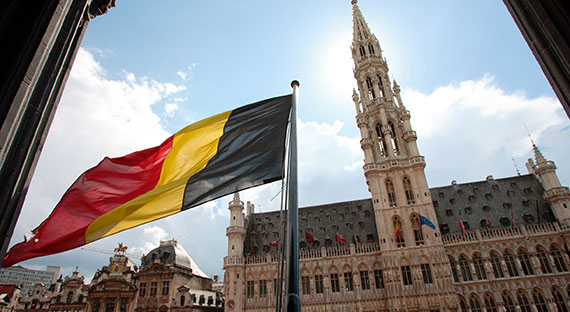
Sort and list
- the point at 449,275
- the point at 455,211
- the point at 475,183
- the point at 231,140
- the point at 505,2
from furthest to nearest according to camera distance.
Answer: the point at 475,183
the point at 455,211
the point at 449,275
the point at 231,140
the point at 505,2

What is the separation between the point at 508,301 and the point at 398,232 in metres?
12.7

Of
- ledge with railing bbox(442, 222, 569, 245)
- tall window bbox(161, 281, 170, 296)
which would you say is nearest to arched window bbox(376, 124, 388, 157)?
ledge with railing bbox(442, 222, 569, 245)

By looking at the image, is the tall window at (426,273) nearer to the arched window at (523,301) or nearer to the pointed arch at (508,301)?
the pointed arch at (508,301)

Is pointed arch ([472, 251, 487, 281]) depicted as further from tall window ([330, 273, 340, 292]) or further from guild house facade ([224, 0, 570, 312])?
tall window ([330, 273, 340, 292])

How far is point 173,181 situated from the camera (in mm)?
7691

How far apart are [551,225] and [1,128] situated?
46375 millimetres

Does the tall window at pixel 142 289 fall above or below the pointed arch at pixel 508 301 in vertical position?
above

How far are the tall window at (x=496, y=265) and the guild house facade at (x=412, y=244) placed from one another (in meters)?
0.11

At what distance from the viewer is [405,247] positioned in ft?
117

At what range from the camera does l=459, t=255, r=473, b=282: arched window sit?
113 ft

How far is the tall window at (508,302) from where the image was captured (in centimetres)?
3212

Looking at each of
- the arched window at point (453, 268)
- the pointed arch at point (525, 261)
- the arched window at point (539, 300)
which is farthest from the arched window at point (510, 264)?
the arched window at point (453, 268)

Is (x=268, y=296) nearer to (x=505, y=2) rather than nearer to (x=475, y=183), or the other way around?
(x=475, y=183)

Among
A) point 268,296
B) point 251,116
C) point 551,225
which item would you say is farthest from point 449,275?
point 251,116
